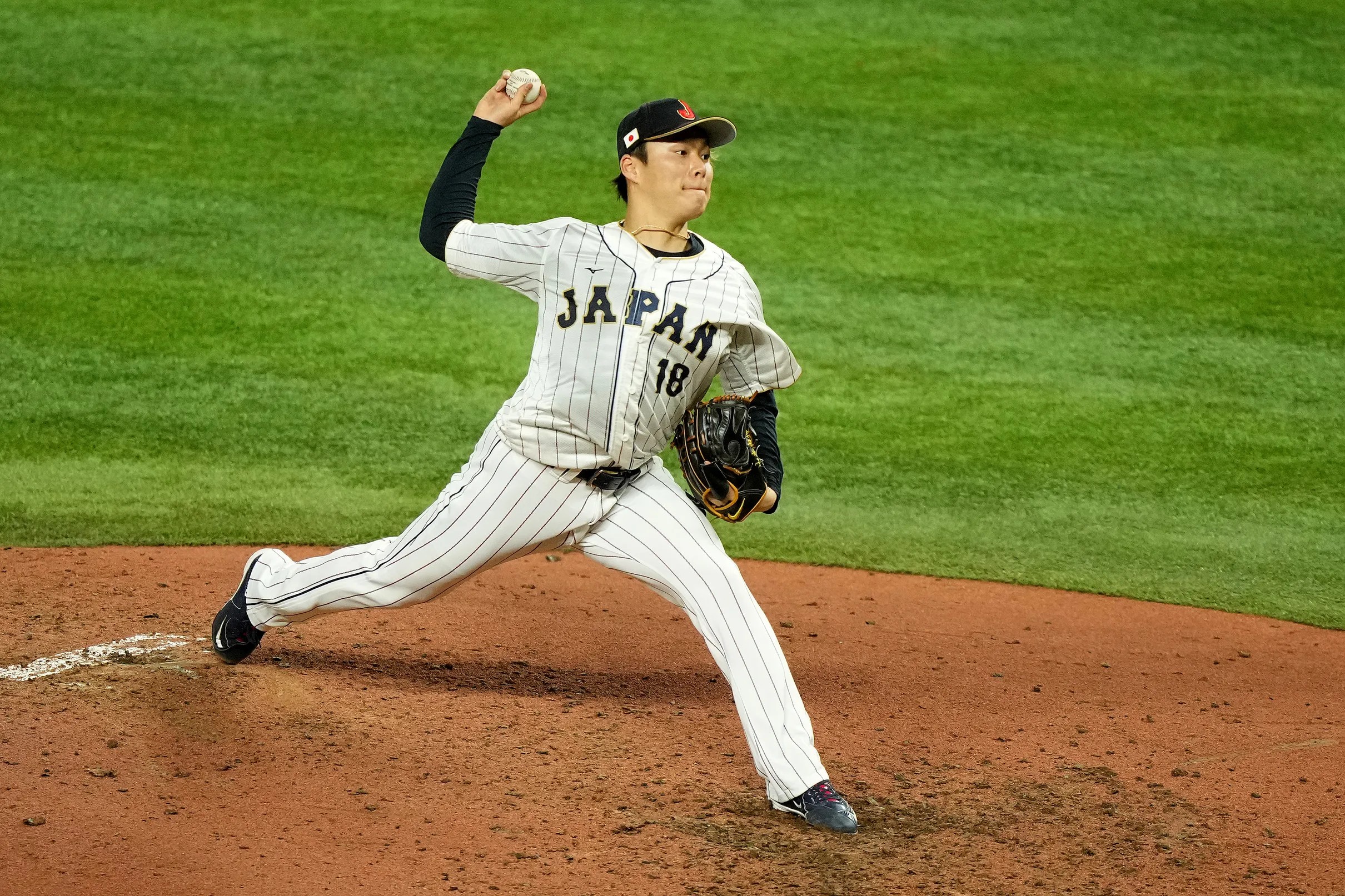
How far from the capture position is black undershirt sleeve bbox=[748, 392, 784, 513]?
3781 mm

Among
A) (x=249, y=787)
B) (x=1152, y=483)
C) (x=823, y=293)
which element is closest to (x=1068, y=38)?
(x=823, y=293)

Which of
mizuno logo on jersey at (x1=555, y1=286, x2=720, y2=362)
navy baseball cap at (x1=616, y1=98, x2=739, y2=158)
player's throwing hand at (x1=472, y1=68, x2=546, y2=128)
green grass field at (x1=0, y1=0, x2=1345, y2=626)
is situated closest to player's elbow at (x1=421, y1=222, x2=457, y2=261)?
player's throwing hand at (x1=472, y1=68, x2=546, y2=128)

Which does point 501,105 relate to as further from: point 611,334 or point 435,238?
point 611,334

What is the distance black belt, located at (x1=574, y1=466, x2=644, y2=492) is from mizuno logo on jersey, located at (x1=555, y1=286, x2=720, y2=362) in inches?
14.2

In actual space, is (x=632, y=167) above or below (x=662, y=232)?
above

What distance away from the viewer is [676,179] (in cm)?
364

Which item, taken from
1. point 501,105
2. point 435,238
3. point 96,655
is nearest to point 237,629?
point 96,655

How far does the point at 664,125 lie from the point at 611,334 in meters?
0.53

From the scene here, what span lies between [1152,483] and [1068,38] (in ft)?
17.4

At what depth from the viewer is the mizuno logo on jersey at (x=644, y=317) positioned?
3.58m

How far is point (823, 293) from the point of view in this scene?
7.96 m

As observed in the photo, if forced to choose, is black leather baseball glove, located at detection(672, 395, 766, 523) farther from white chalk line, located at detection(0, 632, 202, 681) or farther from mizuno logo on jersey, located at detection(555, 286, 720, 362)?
white chalk line, located at detection(0, 632, 202, 681)

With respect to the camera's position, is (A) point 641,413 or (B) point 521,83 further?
(B) point 521,83

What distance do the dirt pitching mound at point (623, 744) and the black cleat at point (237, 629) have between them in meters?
0.07
